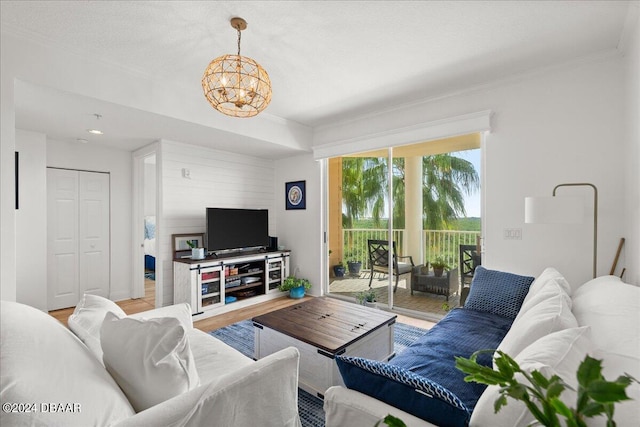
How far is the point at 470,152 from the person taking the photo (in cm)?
350

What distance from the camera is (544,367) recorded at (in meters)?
0.92

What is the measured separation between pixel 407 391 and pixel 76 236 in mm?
4899

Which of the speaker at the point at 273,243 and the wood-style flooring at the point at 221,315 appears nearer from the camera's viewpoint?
the wood-style flooring at the point at 221,315

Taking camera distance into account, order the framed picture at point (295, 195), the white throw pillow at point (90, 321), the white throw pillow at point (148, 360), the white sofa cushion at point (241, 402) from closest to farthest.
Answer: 1. the white sofa cushion at point (241, 402)
2. the white throw pillow at point (148, 360)
3. the white throw pillow at point (90, 321)
4. the framed picture at point (295, 195)

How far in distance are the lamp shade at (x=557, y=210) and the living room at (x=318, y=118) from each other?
31 centimetres

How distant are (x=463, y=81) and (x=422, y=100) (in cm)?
54

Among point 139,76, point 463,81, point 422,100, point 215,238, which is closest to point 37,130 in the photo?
point 139,76

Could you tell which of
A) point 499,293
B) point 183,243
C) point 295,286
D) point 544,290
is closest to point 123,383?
point 544,290

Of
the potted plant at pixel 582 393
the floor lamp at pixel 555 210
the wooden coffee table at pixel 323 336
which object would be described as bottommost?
the wooden coffee table at pixel 323 336

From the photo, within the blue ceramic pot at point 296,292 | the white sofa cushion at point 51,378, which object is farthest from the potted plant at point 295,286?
the white sofa cushion at point 51,378

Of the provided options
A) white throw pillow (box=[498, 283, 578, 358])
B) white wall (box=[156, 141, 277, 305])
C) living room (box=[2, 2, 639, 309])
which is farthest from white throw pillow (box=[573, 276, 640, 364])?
white wall (box=[156, 141, 277, 305])

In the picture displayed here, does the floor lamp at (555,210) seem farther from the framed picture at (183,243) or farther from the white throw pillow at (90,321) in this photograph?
the framed picture at (183,243)

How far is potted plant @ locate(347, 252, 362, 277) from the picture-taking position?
15.2 feet

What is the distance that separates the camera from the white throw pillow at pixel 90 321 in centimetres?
149
